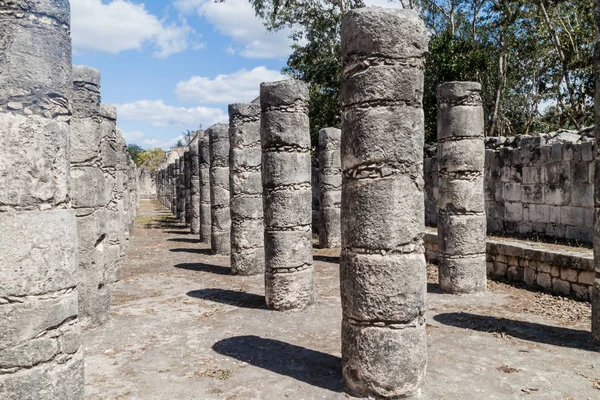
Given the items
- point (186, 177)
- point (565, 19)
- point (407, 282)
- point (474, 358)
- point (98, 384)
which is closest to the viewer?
point (407, 282)

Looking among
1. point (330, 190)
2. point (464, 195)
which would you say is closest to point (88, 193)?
point (464, 195)

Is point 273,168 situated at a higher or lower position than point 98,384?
higher

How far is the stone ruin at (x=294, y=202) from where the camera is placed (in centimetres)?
357

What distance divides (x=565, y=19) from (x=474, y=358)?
17.9m

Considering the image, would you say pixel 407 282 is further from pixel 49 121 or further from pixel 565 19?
pixel 565 19

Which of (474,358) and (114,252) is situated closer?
(474,358)

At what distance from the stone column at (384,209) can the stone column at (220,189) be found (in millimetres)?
9258

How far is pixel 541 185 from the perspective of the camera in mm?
12008

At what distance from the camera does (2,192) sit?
137 inches

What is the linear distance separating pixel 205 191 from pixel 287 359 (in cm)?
1173

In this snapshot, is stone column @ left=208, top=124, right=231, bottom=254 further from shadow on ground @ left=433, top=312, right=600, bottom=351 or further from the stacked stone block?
the stacked stone block

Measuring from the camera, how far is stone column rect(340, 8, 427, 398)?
16.4 ft

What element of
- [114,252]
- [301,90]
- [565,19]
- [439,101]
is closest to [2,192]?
[301,90]

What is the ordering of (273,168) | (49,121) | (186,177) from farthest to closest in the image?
1. (186,177)
2. (273,168)
3. (49,121)
